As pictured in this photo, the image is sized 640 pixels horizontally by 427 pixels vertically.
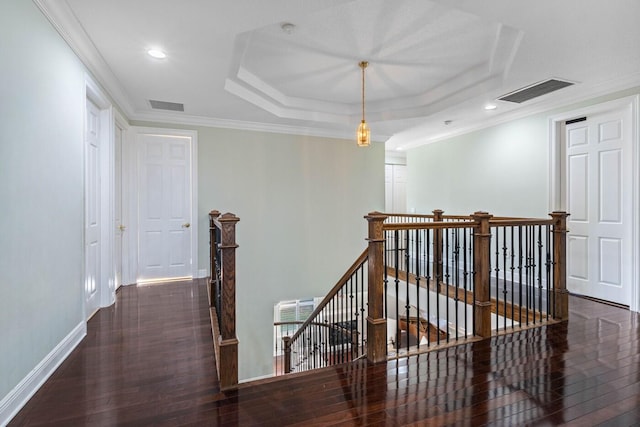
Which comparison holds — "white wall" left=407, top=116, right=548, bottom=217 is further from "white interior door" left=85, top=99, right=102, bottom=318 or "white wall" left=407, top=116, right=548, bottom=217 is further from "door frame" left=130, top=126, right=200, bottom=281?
"white interior door" left=85, top=99, right=102, bottom=318

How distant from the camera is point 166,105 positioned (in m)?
4.59

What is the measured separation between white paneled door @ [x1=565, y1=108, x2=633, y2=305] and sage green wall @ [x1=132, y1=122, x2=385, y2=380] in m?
3.18

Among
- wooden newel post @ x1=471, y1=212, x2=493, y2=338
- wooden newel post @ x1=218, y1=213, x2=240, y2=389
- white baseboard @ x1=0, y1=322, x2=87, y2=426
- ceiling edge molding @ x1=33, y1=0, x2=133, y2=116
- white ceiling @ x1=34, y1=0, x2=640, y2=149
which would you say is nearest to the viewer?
white baseboard @ x1=0, y1=322, x2=87, y2=426

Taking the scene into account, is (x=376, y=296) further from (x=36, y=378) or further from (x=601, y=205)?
(x=601, y=205)

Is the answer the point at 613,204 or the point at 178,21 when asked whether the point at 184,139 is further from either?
the point at 613,204

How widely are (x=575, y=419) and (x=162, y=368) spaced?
8.91ft

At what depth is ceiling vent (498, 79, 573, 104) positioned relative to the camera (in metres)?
3.89

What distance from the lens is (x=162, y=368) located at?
7.89 ft

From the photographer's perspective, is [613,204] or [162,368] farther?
[613,204]

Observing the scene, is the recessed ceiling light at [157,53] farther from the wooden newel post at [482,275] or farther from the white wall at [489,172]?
the white wall at [489,172]

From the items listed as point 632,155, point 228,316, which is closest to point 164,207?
point 228,316

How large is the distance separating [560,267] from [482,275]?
112 cm

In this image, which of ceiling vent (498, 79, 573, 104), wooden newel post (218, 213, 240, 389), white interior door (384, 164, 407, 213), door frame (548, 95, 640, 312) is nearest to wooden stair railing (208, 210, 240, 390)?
wooden newel post (218, 213, 240, 389)

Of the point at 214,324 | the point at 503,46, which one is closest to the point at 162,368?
the point at 214,324
